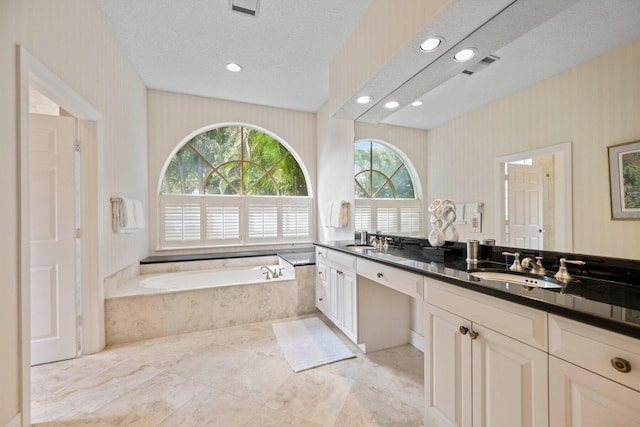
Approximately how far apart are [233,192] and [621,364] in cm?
393

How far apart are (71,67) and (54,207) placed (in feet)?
3.56

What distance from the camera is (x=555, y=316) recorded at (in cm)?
82

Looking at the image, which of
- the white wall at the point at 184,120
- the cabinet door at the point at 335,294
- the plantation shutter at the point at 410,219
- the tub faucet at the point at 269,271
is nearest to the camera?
the plantation shutter at the point at 410,219

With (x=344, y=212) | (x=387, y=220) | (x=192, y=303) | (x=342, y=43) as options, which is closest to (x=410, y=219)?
(x=387, y=220)

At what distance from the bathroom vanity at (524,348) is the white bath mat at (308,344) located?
0.91 m

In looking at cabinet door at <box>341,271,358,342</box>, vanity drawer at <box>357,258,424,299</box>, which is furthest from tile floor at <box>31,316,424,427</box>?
vanity drawer at <box>357,258,424,299</box>

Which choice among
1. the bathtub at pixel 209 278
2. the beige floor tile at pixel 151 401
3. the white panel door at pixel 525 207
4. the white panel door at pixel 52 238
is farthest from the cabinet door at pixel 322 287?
the white panel door at pixel 52 238

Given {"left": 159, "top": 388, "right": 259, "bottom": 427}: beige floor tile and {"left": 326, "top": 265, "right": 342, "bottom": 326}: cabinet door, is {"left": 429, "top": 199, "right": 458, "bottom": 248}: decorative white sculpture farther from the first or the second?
{"left": 159, "top": 388, "right": 259, "bottom": 427}: beige floor tile

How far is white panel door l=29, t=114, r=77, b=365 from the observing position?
2.01 meters

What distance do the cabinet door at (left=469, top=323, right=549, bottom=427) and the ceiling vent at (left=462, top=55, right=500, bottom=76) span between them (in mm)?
1469

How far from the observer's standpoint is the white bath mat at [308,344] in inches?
81.2

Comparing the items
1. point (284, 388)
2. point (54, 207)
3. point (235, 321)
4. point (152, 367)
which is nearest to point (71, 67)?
point (54, 207)

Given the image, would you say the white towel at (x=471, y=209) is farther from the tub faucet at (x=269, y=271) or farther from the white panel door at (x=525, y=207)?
the tub faucet at (x=269, y=271)

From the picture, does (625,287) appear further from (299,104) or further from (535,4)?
(299,104)
